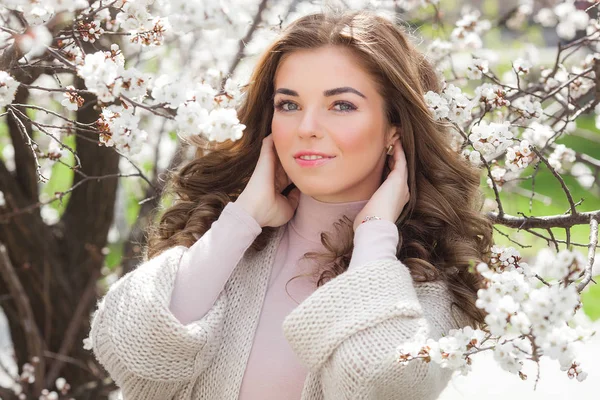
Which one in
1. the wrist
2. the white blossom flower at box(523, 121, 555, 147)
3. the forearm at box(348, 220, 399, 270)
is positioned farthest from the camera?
the white blossom flower at box(523, 121, 555, 147)

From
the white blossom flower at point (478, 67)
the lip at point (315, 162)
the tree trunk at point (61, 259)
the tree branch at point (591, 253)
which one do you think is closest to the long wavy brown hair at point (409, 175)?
the white blossom flower at point (478, 67)

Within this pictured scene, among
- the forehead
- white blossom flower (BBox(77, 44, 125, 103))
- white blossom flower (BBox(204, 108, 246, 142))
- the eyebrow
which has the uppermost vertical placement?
white blossom flower (BBox(77, 44, 125, 103))

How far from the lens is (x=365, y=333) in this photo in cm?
163

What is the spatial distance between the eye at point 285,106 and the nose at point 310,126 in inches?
3.2

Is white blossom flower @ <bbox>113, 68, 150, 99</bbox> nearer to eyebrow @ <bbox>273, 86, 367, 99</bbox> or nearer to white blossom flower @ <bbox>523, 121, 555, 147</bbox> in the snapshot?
eyebrow @ <bbox>273, 86, 367, 99</bbox>

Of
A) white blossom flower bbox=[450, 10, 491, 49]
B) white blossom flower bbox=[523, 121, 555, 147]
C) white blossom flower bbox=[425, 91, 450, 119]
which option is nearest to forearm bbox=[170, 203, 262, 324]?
white blossom flower bbox=[425, 91, 450, 119]

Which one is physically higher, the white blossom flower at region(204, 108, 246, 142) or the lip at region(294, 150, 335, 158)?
the white blossom flower at region(204, 108, 246, 142)

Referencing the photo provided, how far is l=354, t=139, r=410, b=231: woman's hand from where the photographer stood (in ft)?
6.18

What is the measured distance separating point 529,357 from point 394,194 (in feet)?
2.32

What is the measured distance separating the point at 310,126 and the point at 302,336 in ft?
1.63

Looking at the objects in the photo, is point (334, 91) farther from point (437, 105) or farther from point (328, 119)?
point (437, 105)

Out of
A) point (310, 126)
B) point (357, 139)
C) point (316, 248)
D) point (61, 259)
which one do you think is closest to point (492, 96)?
point (357, 139)

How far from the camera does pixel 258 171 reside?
6.78ft

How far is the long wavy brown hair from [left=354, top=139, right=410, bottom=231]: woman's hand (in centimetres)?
4
